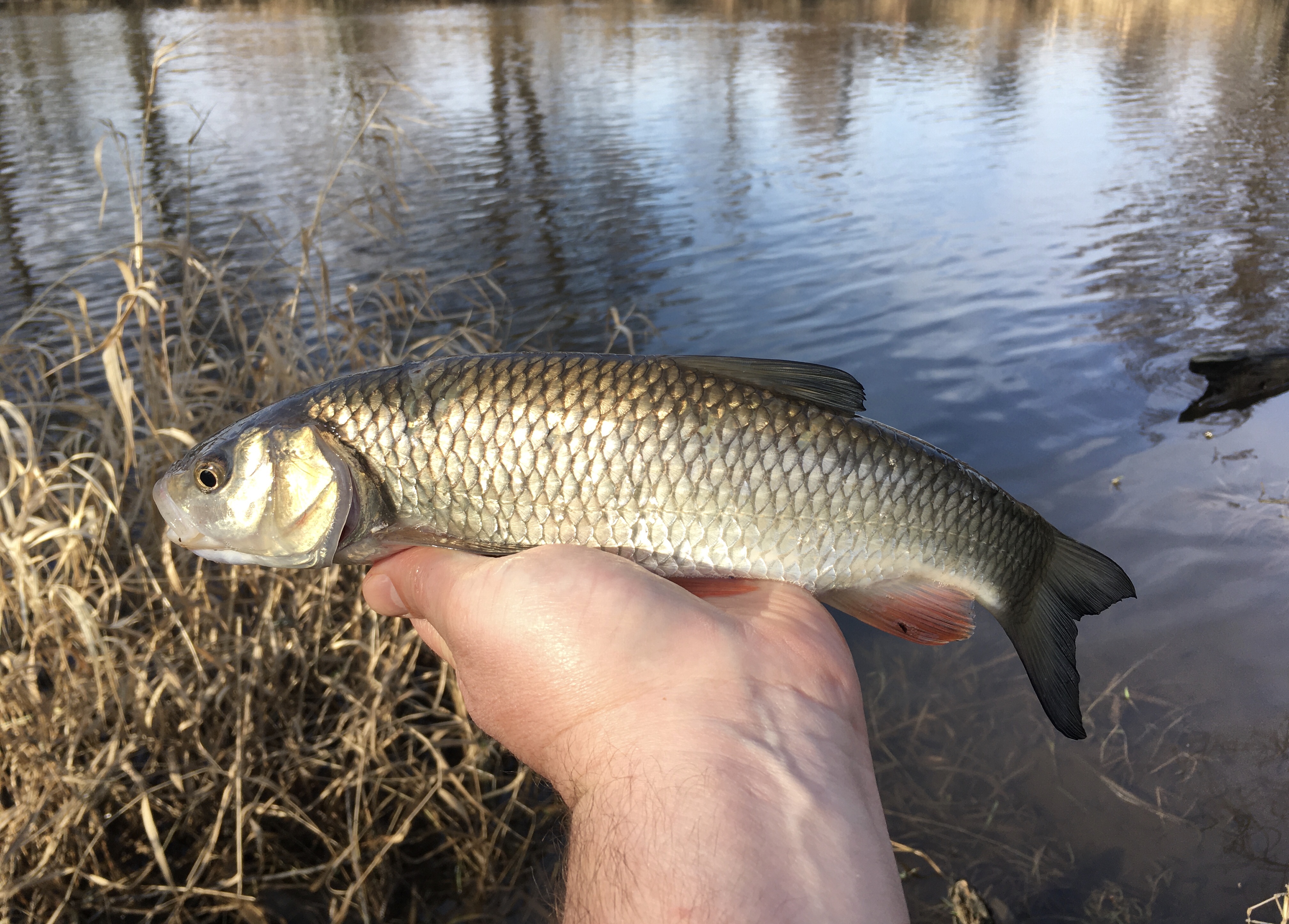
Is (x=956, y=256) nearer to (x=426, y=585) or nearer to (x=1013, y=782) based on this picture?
(x=1013, y=782)

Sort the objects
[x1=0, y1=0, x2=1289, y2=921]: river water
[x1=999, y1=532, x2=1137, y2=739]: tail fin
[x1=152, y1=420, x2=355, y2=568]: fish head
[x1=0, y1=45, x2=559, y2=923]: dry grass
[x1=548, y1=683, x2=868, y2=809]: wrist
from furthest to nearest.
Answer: [x1=0, y1=0, x2=1289, y2=921]: river water, [x1=0, y1=45, x2=559, y2=923]: dry grass, [x1=999, y1=532, x2=1137, y2=739]: tail fin, [x1=152, y1=420, x2=355, y2=568]: fish head, [x1=548, y1=683, x2=868, y2=809]: wrist

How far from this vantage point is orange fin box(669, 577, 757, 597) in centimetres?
268

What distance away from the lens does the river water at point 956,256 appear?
4.73m

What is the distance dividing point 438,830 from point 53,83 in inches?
1096

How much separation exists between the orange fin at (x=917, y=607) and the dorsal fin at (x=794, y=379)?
56cm

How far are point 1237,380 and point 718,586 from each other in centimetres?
819

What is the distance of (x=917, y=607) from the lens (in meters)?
2.63

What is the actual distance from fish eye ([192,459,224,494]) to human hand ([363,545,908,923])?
1.82ft

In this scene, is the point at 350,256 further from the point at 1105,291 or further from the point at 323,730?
the point at 1105,291

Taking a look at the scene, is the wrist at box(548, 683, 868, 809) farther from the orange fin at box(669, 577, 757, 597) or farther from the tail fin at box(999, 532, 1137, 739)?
the tail fin at box(999, 532, 1137, 739)

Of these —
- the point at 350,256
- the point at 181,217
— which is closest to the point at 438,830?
the point at 350,256

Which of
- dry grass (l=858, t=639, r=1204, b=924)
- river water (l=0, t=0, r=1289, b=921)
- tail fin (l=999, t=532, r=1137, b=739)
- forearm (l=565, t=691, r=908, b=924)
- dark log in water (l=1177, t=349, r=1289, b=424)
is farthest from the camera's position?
dark log in water (l=1177, t=349, r=1289, b=424)

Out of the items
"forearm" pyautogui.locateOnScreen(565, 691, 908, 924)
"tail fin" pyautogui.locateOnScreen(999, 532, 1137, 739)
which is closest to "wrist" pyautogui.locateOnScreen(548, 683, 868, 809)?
"forearm" pyautogui.locateOnScreen(565, 691, 908, 924)

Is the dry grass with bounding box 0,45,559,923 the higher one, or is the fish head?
the fish head
